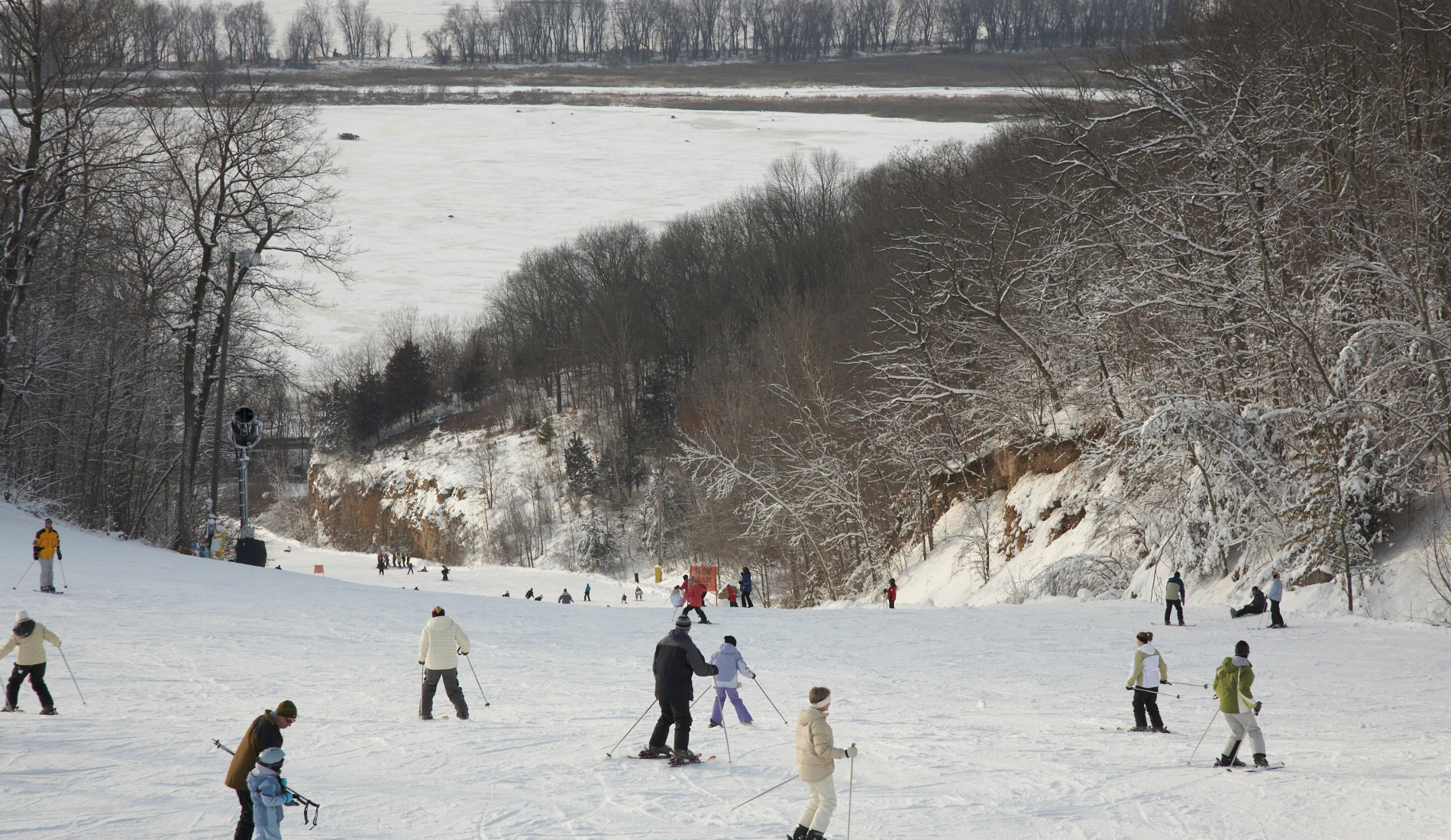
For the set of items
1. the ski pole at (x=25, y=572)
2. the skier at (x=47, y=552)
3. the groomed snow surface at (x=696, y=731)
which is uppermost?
the skier at (x=47, y=552)

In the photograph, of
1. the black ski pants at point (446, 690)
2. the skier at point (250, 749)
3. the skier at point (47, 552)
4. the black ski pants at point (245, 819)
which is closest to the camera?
the skier at point (250, 749)

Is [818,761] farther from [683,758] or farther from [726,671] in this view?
[726,671]

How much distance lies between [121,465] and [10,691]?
88.9 feet

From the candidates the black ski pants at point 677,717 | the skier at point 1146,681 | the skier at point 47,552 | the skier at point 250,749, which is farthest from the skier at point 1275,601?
the skier at point 47,552

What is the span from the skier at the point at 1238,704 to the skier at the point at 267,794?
355 inches

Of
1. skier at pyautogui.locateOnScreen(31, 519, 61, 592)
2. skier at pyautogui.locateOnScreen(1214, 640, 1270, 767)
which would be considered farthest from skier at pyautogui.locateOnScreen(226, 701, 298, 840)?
skier at pyautogui.locateOnScreen(31, 519, 61, 592)

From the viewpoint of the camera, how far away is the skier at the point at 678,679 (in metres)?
10.5

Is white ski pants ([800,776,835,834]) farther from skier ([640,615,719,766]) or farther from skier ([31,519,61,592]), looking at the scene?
skier ([31,519,61,592])

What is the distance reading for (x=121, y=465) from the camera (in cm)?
3556

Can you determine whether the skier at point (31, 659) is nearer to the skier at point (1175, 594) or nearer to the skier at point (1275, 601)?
the skier at point (1175, 594)

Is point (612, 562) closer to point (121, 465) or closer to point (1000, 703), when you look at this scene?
point (121, 465)

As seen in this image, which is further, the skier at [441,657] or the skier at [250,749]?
the skier at [441,657]

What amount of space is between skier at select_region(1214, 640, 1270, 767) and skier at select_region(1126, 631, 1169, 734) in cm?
139

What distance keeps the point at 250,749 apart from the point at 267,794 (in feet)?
1.42
